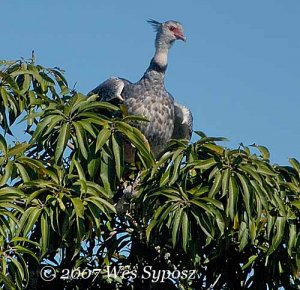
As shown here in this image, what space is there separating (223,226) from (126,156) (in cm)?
128

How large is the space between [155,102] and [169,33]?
817 millimetres

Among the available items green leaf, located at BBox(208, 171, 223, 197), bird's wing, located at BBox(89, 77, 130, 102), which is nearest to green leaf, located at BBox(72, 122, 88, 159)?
green leaf, located at BBox(208, 171, 223, 197)

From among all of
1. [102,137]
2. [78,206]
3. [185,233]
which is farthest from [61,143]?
[185,233]

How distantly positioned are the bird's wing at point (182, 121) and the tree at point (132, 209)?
191 cm

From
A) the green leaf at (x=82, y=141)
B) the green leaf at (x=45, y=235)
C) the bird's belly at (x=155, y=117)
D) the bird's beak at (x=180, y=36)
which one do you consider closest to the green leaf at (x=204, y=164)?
the green leaf at (x=82, y=141)

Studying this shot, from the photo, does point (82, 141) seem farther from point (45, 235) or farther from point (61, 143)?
point (45, 235)

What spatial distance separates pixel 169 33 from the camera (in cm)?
836

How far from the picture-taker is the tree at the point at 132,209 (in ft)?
17.5

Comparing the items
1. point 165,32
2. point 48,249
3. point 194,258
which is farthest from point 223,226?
point 165,32

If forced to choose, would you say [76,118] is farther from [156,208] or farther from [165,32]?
[165,32]

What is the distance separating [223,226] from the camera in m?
5.46

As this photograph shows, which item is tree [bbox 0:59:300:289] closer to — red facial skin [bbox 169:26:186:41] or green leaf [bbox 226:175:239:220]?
green leaf [bbox 226:175:239:220]

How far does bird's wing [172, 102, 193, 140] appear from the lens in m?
8.16

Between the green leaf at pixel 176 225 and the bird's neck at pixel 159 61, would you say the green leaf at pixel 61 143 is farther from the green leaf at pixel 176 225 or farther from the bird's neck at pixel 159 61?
the bird's neck at pixel 159 61
